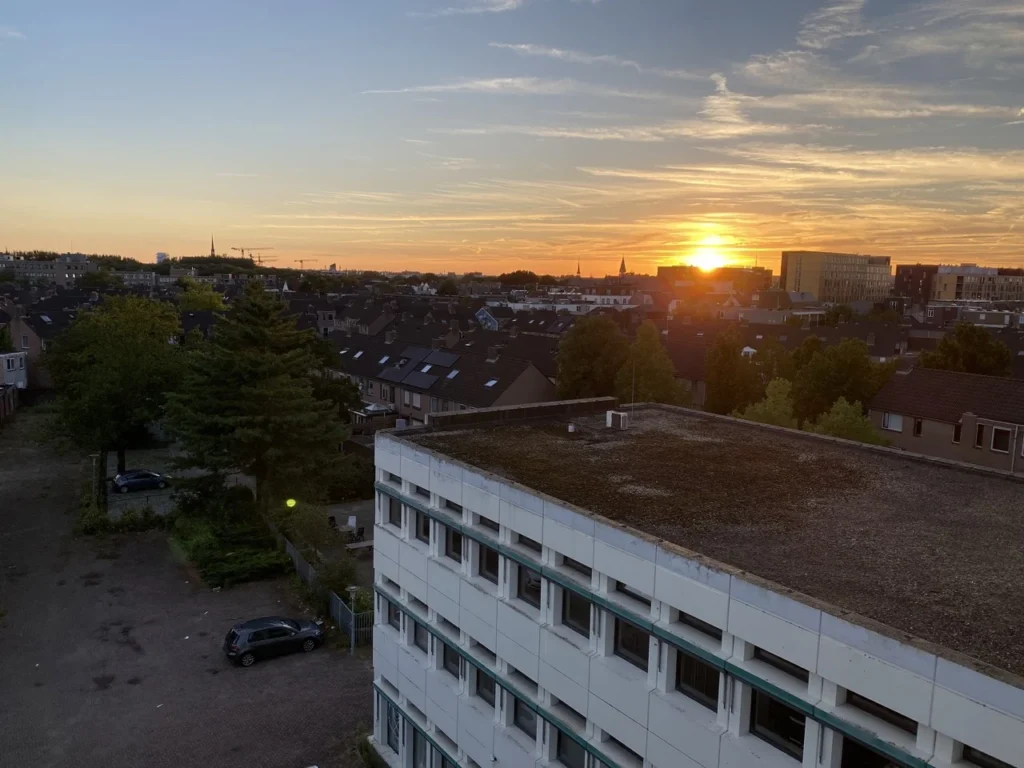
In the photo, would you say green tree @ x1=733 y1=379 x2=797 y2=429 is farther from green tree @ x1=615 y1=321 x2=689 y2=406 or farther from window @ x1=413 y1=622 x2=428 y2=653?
window @ x1=413 y1=622 x2=428 y2=653

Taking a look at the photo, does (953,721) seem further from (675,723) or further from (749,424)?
(749,424)

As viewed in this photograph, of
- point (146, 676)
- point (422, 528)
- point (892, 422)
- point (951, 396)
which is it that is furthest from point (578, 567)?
point (892, 422)

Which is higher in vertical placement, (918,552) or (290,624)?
(918,552)

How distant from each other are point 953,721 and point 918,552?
4053mm

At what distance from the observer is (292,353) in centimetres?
3416

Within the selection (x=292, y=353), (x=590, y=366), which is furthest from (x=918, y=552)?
(x=590, y=366)

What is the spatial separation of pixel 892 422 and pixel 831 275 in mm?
160889

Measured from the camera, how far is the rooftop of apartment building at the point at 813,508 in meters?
9.66

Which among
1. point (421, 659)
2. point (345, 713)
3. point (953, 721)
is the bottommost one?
point (345, 713)

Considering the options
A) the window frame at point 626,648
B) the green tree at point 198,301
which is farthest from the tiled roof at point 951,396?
the green tree at point 198,301

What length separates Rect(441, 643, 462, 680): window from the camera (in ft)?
53.9

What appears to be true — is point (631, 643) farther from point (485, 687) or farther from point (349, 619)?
point (349, 619)

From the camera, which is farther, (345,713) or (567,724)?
(345,713)

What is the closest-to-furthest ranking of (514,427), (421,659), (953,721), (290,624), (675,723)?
(953,721) → (675,723) → (421,659) → (514,427) → (290,624)
